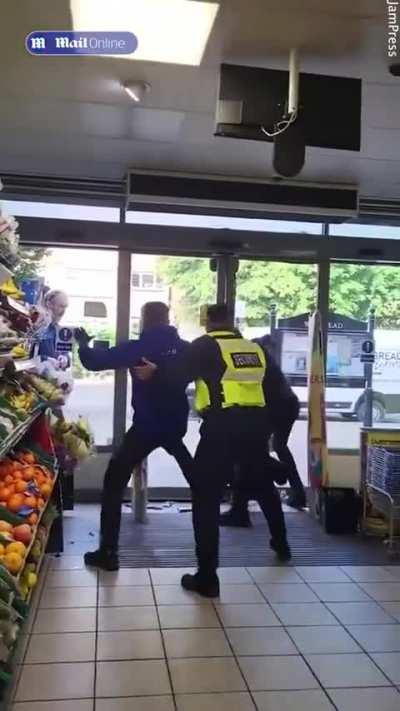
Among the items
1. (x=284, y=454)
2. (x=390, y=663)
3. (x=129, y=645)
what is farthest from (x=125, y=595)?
(x=284, y=454)

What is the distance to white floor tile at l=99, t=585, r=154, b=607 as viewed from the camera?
12.9 ft

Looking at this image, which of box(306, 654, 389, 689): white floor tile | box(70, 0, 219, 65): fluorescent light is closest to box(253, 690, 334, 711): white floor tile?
box(306, 654, 389, 689): white floor tile

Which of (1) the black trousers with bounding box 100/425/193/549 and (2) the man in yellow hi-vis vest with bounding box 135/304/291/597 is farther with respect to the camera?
(1) the black trousers with bounding box 100/425/193/549

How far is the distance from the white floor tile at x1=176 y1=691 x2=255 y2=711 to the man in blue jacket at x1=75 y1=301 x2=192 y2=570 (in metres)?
1.62

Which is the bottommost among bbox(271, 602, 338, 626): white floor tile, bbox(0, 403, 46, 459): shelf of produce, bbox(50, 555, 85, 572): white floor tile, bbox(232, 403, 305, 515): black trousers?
bbox(271, 602, 338, 626): white floor tile

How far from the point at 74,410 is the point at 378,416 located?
2.97 metres

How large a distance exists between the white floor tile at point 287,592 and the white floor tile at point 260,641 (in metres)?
0.43

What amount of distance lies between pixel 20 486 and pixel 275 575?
1.91 m

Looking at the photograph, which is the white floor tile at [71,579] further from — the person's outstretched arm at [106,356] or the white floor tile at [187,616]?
the person's outstretched arm at [106,356]

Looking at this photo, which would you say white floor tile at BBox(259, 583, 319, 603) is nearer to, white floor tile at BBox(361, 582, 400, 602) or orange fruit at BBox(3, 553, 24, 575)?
white floor tile at BBox(361, 582, 400, 602)

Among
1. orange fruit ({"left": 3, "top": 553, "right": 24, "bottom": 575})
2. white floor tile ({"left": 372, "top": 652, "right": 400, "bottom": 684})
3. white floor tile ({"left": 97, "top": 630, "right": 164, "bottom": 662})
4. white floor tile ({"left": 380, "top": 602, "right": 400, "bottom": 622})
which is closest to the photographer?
orange fruit ({"left": 3, "top": 553, "right": 24, "bottom": 575})

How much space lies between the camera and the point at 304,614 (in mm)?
3855

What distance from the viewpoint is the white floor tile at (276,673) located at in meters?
3.05

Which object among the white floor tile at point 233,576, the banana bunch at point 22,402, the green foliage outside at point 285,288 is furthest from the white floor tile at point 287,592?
the green foliage outside at point 285,288
